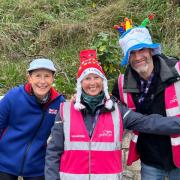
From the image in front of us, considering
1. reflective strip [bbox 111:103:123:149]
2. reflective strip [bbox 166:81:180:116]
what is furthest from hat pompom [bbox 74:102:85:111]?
reflective strip [bbox 166:81:180:116]

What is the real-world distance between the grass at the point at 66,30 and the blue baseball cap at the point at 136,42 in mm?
1904

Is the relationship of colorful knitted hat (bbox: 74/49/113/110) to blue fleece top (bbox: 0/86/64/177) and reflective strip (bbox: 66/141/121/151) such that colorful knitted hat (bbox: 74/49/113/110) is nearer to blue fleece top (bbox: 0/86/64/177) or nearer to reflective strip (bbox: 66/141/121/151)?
reflective strip (bbox: 66/141/121/151)

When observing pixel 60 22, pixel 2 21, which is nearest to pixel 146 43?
pixel 60 22

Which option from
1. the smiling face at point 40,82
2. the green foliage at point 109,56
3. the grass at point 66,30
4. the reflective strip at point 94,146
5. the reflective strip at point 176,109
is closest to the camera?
the reflective strip at point 94,146

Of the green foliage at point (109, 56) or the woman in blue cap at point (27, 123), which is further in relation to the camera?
the green foliage at point (109, 56)

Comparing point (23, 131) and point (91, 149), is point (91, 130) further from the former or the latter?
point (23, 131)

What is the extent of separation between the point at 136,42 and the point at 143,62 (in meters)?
0.16

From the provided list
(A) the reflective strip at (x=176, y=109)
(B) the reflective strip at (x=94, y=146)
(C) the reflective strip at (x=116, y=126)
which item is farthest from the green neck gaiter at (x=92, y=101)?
(A) the reflective strip at (x=176, y=109)

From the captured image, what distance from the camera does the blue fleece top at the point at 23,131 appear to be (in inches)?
125

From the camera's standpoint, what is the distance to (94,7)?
6.84 meters

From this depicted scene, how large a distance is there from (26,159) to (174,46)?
127 inches

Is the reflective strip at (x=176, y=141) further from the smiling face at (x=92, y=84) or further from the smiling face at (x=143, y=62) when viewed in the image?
the smiling face at (x=92, y=84)

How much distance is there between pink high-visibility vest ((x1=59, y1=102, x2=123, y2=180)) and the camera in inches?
111

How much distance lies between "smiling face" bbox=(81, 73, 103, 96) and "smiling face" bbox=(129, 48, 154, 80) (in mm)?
295
